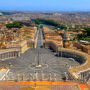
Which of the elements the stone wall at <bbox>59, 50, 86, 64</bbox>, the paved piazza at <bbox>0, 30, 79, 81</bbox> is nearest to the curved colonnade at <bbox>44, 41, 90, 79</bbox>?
the stone wall at <bbox>59, 50, 86, 64</bbox>

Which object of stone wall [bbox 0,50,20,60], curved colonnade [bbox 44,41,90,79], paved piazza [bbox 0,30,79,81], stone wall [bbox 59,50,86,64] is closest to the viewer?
curved colonnade [bbox 44,41,90,79]

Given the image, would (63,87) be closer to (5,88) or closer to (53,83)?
(53,83)

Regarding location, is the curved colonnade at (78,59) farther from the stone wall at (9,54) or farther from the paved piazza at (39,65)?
the stone wall at (9,54)

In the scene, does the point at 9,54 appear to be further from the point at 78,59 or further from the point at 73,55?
the point at 78,59

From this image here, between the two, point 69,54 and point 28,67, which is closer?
point 28,67

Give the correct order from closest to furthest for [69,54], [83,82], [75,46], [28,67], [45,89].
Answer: [45,89], [83,82], [28,67], [69,54], [75,46]

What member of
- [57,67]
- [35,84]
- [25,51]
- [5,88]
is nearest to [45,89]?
[35,84]

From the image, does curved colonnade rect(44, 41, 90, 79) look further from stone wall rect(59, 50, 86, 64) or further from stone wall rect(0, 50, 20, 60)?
stone wall rect(0, 50, 20, 60)

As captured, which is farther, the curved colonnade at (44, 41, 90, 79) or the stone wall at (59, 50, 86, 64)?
the stone wall at (59, 50, 86, 64)

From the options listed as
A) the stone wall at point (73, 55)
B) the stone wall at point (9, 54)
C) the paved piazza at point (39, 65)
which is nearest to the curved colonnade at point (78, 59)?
the stone wall at point (73, 55)
